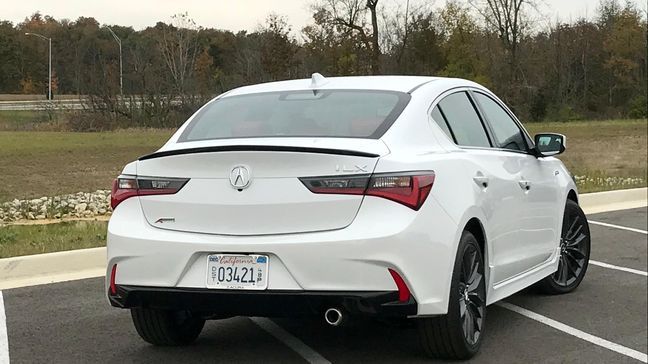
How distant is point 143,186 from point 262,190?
2.12ft

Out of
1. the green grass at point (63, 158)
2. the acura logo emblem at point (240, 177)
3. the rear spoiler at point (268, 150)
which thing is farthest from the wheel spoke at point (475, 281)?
the green grass at point (63, 158)

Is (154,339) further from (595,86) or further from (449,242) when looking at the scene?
(595,86)

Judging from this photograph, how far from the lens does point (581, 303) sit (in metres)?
6.08

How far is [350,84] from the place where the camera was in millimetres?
4910

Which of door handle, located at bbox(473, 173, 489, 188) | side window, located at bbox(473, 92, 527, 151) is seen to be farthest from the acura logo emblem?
side window, located at bbox(473, 92, 527, 151)

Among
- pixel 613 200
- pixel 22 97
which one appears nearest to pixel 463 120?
pixel 22 97

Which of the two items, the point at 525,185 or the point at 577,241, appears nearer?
the point at 525,185

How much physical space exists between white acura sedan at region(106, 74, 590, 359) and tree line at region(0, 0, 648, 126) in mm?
8187

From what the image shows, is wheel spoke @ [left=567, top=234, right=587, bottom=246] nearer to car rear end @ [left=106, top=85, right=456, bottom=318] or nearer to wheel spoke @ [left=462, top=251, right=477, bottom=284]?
wheel spoke @ [left=462, top=251, right=477, bottom=284]

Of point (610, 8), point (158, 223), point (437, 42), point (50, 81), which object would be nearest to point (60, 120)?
point (50, 81)

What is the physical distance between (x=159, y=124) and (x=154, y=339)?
498 inches

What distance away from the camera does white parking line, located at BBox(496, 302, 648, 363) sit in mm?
4793

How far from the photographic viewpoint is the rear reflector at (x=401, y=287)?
3744 millimetres

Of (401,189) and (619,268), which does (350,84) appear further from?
(619,268)
